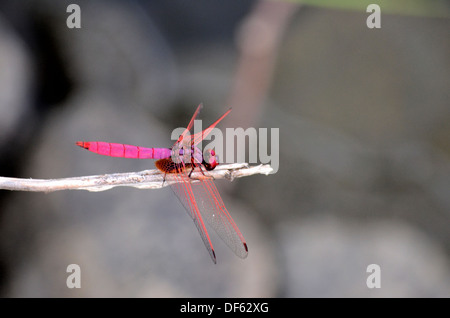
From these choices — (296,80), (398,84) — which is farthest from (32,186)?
(398,84)

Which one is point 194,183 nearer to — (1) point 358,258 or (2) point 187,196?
(2) point 187,196

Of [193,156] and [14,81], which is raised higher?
[14,81]

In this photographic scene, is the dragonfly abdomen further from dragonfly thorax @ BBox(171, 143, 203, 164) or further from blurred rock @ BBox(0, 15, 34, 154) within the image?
blurred rock @ BBox(0, 15, 34, 154)

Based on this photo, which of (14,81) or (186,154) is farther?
(14,81)

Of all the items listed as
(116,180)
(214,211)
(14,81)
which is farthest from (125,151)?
(14,81)

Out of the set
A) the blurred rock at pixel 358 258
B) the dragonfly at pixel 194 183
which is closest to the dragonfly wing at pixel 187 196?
the dragonfly at pixel 194 183

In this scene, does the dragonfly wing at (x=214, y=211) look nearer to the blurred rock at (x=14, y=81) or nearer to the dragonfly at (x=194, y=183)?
the dragonfly at (x=194, y=183)

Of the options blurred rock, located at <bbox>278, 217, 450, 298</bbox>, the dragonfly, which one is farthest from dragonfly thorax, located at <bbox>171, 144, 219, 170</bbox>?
blurred rock, located at <bbox>278, 217, 450, 298</bbox>

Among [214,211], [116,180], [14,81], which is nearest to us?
[116,180]
